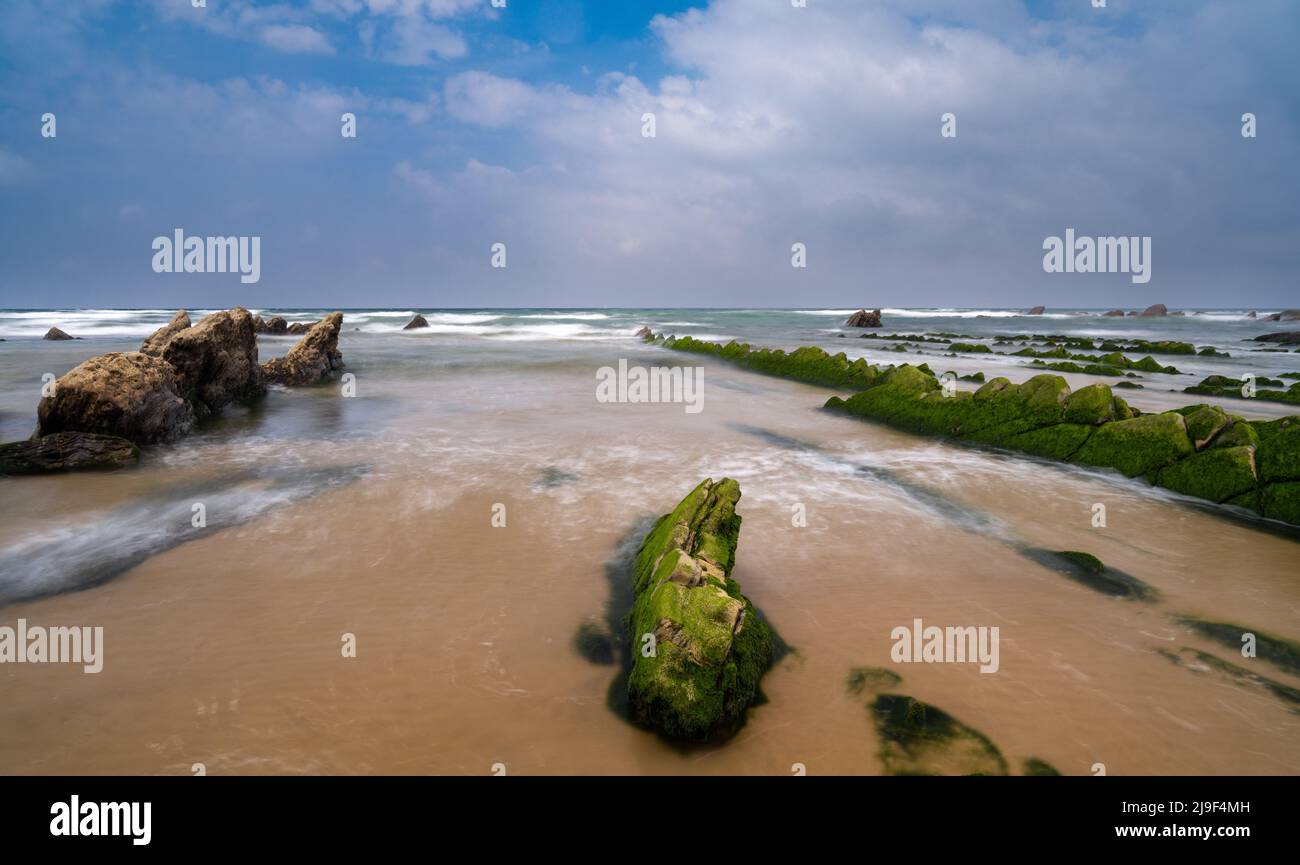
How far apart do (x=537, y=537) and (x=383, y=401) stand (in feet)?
35.6

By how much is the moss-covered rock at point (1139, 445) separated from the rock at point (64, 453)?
1467 centimetres

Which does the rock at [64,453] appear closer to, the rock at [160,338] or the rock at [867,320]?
the rock at [160,338]

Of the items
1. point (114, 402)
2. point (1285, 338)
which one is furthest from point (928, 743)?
point (1285, 338)

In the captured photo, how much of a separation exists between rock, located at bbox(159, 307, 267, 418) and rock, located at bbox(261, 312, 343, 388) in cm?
248

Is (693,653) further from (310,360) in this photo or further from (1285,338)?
(1285,338)

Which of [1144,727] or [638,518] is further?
[638,518]

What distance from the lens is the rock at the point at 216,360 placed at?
12.1m

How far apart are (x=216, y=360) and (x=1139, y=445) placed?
1746 centimetres

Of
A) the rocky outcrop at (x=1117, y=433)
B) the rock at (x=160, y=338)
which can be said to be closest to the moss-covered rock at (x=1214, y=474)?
the rocky outcrop at (x=1117, y=433)

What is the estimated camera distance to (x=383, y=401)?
15336 mm

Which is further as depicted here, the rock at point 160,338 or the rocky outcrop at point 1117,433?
the rock at point 160,338
